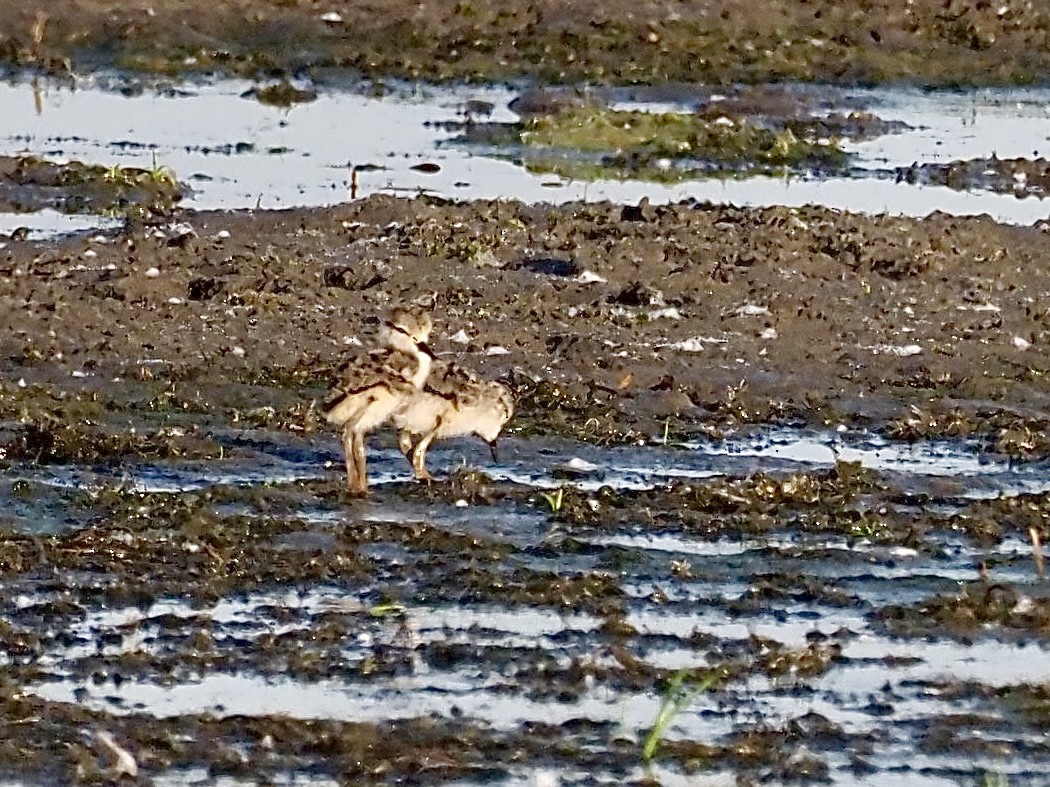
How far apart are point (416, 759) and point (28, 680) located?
4.45ft

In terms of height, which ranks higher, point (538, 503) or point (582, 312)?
point (582, 312)

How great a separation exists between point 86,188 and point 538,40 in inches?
303

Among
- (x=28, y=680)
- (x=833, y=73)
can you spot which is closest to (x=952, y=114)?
(x=833, y=73)

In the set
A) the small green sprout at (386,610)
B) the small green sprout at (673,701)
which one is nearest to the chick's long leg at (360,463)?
the small green sprout at (386,610)

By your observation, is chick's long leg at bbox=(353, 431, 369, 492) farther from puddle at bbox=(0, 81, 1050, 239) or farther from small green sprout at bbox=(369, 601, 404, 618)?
puddle at bbox=(0, 81, 1050, 239)

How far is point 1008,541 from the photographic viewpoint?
10195 mm

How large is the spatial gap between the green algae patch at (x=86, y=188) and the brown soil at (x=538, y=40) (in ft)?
18.4

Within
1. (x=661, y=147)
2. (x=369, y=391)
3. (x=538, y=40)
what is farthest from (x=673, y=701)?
(x=538, y=40)

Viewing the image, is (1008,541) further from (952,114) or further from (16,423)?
(952,114)

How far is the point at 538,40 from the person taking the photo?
23641 millimetres

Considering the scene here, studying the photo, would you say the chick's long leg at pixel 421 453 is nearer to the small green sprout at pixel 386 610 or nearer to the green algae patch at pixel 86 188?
the small green sprout at pixel 386 610

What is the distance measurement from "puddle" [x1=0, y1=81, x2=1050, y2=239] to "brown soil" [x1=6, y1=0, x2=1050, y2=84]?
2.23ft

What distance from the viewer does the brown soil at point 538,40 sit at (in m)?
22.9

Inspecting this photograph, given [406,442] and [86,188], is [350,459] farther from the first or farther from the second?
[86,188]
